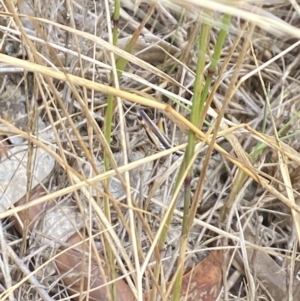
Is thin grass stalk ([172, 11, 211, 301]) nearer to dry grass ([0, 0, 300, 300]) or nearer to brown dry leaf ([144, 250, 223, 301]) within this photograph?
dry grass ([0, 0, 300, 300])

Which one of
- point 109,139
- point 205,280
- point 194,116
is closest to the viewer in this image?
point 194,116

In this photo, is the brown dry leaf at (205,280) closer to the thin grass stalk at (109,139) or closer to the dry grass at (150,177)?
the dry grass at (150,177)

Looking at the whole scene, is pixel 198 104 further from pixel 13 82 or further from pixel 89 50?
pixel 13 82

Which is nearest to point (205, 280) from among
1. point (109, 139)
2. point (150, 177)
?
point (150, 177)

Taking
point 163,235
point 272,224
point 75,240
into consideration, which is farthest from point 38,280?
point 272,224

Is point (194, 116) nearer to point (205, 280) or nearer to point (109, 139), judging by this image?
point (109, 139)

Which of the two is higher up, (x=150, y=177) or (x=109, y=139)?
(x=109, y=139)

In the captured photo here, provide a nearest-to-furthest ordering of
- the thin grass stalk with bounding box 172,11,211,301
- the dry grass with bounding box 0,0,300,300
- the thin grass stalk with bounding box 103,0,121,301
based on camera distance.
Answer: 1. the thin grass stalk with bounding box 172,11,211,301
2. the thin grass stalk with bounding box 103,0,121,301
3. the dry grass with bounding box 0,0,300,300

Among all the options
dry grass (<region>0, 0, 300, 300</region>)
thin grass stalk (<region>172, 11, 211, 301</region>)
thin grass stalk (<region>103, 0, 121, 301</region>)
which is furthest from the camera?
dry grass (<region>0, 0, 300, 300</region>)

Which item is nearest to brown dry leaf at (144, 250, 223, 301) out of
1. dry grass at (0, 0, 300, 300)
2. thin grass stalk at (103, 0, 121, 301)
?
dry grass at (0, 0, 300, 300)

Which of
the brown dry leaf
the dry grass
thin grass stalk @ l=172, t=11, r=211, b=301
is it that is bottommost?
the brown dry leaf
